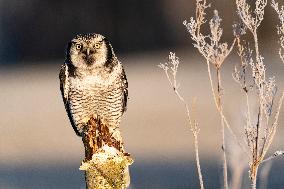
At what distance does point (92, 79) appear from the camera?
7.18 meters

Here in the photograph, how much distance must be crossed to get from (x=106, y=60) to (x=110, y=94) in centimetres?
27

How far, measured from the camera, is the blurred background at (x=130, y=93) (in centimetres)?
1482

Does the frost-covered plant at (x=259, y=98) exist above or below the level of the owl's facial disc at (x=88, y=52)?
below

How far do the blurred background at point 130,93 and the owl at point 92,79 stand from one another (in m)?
1.11

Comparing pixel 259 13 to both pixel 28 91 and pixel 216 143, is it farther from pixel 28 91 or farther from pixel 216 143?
pixel 28 91

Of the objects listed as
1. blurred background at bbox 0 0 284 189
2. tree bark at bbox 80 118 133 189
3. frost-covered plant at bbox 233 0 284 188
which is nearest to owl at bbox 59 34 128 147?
blurred background at bbox 0 0 284 189

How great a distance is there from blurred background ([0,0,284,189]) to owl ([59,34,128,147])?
43.8 inches

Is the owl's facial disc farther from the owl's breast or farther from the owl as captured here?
the owl's breast

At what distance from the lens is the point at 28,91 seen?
28156mm

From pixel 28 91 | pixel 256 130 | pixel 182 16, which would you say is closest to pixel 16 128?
pixel 28 91

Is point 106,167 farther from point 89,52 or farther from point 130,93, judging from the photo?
point 130,93

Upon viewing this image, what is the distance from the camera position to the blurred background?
1482 centimetres

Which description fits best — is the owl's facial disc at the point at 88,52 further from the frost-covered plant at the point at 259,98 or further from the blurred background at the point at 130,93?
the frost-covered plant at the point at 259,98

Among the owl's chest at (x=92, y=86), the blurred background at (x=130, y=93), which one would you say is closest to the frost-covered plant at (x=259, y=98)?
the blurred background at (x=130, y=93)
